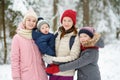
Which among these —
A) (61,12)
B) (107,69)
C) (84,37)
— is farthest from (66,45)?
(61,12)

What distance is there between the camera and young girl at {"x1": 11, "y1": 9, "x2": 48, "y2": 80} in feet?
16.6

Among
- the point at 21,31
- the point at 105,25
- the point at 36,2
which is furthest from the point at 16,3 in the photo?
the point at 105,25

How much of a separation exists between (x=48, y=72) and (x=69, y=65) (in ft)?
1.29

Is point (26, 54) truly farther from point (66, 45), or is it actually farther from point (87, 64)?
point (87, 64)

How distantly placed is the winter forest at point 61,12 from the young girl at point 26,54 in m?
6.33

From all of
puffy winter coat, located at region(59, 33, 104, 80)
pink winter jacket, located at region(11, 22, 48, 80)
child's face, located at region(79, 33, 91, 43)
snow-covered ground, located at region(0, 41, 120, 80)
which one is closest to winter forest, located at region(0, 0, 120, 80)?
snow-covered ground, located at region(0, 41, 120, 80)

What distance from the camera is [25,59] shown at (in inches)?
200

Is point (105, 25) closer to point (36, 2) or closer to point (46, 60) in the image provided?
point (36, 2)

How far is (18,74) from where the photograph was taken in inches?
200

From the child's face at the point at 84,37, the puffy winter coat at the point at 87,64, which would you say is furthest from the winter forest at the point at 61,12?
the child's face at the point at 84,37

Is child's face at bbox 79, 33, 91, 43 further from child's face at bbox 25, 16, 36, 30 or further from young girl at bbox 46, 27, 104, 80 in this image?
child's face at bbox 25, 16, 36, 30

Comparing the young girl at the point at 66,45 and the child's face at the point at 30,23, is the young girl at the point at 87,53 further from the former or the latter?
the child's face at the point at 30,23

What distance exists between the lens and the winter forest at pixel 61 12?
1403 centimetres

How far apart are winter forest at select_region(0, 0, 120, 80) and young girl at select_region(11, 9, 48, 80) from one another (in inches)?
249
